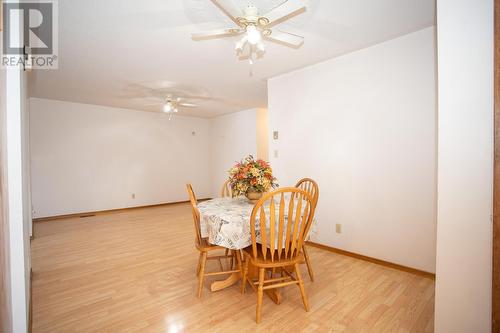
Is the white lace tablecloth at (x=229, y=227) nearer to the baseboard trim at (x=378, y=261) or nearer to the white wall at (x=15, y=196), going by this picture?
the white wall at (x=15, y=196)

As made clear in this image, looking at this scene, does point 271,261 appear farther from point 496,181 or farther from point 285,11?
point 285,11

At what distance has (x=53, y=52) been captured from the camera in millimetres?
2727

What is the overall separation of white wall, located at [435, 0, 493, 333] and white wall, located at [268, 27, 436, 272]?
4.29ft

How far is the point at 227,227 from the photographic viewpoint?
1.78 meters

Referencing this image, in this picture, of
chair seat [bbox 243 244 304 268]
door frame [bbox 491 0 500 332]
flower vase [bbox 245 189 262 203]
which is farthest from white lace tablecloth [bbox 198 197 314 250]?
door frame [bbox 491 0 500 332]

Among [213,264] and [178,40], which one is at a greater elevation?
[178,40]

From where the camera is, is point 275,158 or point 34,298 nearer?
point 34,298

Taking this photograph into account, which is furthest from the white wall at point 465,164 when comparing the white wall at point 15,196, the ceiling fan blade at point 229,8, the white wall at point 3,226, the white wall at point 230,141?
the white wall at point 230,141

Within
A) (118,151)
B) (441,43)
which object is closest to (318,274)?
(441,43)

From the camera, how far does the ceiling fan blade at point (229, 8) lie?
1.51m

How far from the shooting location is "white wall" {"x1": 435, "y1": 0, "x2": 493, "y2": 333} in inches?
43.9

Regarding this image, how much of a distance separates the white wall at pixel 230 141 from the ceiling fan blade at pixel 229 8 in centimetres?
431

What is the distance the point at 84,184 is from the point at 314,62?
5377 mm

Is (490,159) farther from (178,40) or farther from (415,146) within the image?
(178,40)
